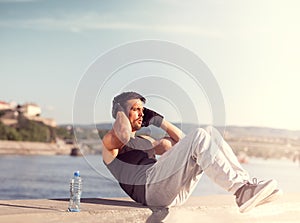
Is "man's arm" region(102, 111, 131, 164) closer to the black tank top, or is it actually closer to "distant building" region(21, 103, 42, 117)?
the black tank top

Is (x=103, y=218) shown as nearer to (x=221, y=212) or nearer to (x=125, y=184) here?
(x=125, y=184)

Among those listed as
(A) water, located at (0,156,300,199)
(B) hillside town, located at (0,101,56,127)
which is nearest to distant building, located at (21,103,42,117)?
(B) hillside town, located at (0,101,56,127)

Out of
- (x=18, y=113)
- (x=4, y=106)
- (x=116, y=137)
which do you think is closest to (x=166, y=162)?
(x=116, y=137)

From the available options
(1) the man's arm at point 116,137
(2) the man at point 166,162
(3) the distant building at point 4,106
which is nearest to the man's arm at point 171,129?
(2) the man at point 166,162

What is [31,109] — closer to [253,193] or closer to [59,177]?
[59,177]

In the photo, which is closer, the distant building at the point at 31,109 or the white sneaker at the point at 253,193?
the white sneaker at the point at 253,193

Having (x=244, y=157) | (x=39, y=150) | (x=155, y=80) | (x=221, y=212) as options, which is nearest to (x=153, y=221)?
(x=221, y=212)

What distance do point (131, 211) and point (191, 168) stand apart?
0.35 meters

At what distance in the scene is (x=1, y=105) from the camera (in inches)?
1860

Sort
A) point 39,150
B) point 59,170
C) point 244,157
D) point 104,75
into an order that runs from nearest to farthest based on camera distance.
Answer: point 104,75, point 59,170, point 244,157, point 39,150

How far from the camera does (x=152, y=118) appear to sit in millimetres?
3229

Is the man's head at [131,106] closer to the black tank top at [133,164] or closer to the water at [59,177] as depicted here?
the black tank top at [133,164]

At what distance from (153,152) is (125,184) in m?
0.20

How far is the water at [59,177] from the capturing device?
23328mm
